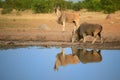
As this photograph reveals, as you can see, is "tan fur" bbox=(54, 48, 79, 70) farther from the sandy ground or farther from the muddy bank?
the sandy ground

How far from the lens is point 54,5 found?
17859 mm

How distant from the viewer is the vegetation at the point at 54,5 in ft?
58.8

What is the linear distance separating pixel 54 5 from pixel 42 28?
3.73 metres

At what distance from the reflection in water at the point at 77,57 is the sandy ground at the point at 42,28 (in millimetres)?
1112

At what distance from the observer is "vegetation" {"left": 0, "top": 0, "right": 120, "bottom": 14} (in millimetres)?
17922

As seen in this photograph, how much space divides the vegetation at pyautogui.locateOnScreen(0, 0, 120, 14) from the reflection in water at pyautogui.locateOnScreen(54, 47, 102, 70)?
7.76 metres

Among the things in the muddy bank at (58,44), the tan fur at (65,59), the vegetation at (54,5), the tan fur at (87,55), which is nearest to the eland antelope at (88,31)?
the muddy bank at (58,44)

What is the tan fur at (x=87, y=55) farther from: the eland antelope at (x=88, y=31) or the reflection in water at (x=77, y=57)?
the eland antelope at (x=88, y=31)

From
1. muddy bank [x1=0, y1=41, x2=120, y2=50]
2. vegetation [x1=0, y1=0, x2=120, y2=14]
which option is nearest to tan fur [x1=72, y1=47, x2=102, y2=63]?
muddy bank [x1=0, y1=41, x2=120, y2=50]

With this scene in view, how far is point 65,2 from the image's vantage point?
18.1 meters

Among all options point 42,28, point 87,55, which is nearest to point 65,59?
point 87,55

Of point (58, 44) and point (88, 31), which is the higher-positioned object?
point (88, 31)

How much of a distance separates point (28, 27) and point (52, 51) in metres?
4.44

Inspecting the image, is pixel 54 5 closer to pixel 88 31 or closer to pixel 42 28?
pixel 42 28
